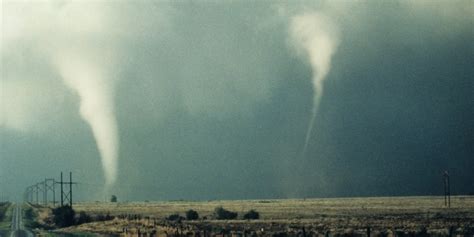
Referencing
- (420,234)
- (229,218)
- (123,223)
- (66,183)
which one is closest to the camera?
(420,234)

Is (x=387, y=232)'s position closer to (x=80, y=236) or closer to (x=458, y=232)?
(x=458, y=232)

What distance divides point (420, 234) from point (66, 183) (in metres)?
108

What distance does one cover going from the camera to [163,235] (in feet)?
204

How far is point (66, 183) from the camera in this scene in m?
150

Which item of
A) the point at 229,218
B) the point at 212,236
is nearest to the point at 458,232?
the point at 212,236

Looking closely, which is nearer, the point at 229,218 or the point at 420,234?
the point at 420,234

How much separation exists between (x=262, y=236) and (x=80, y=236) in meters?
22.1

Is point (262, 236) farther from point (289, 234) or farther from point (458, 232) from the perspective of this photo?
point (458, 232)

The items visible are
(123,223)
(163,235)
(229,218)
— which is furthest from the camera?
(229,218)

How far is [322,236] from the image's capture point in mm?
60188

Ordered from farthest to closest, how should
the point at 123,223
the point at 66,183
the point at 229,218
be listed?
1. the point at 66,183
2. the point at 229,218
3. the point at 123,223

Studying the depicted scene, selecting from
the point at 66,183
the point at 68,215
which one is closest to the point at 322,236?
the point at 68,215

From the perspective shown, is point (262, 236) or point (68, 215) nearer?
point (262, 236)

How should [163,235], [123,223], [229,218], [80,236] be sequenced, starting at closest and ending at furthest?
[163,235]
[80,236]
[123,223]
[229,218]
